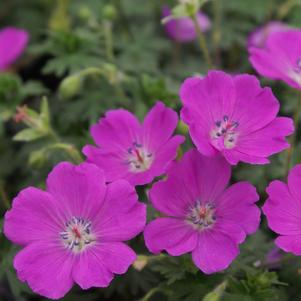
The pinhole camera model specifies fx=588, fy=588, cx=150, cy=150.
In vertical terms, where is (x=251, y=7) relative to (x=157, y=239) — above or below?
below

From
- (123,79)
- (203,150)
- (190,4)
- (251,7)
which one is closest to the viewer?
(203,150)

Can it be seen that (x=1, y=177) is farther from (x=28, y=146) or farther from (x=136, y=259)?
(x=136, y=259)

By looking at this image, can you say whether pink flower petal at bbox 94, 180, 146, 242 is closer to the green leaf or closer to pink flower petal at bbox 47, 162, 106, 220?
pink flower petal at bbox 47, 162, 106, 220

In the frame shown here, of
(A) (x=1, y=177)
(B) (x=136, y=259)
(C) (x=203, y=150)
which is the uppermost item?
(C) (x=203, y=150)

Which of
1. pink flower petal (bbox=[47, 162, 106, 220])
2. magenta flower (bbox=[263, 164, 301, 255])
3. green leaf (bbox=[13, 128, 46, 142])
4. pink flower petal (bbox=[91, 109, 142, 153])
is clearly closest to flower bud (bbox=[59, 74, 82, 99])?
green leaf (bbox=[13, 128, 46, 142])

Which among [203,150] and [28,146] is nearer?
[203,150]

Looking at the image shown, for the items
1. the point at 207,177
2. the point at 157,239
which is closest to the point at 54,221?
the point at 157,239

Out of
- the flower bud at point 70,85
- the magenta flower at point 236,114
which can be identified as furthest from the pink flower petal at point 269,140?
the flower bud at point 70,85

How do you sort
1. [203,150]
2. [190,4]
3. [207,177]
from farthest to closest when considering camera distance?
[190,4], [207,177], [203,150]
